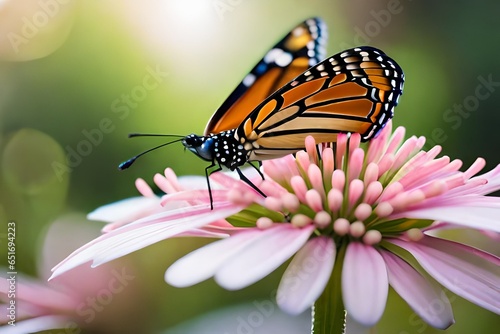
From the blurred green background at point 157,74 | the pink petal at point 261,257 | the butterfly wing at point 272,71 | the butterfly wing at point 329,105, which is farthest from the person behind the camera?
the blurred green background at point 157,74

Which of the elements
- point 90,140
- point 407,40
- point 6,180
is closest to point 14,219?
point 6,180

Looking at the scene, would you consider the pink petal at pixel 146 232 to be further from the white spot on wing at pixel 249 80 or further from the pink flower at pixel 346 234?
the white spot on wing at pixel 249 80

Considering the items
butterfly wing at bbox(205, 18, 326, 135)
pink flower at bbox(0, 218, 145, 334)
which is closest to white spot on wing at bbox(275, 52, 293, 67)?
butterfly wing at bbox(205, 18, 326, 135)

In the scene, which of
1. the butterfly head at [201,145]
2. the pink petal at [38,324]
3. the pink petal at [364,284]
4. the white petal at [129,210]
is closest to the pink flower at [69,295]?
the pink petal at [38,324]

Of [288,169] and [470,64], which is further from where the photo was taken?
[470,64]

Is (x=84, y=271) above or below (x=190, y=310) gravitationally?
above

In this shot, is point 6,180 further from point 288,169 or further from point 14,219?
point 288,169
